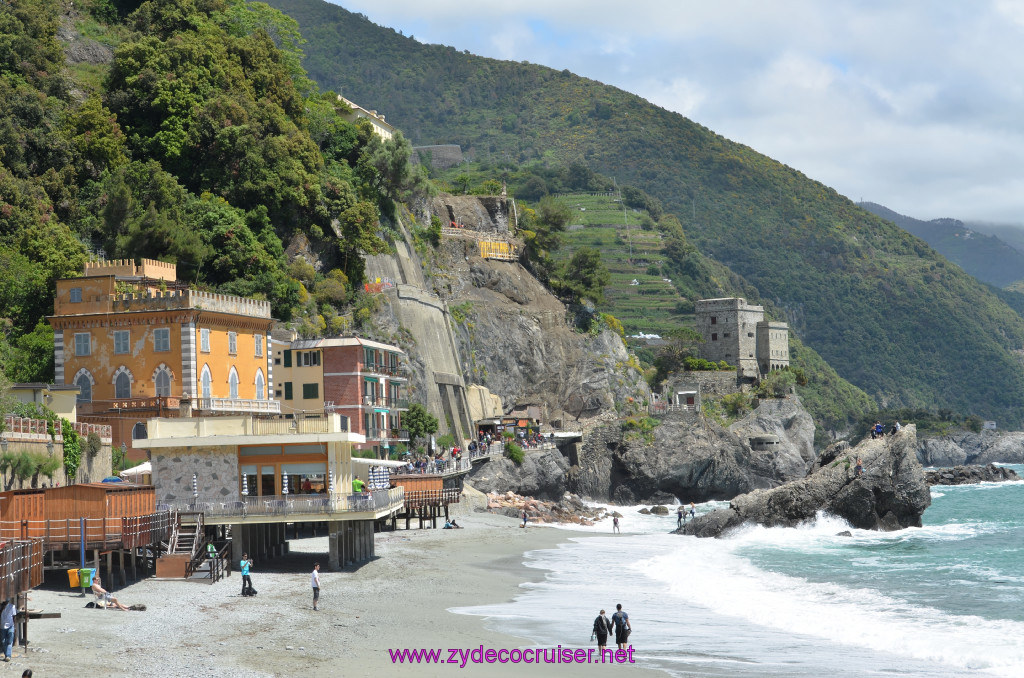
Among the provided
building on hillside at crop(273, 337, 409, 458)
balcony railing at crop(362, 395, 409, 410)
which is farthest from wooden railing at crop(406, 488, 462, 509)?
balcony railing at crop(362, 395, 409, 410)

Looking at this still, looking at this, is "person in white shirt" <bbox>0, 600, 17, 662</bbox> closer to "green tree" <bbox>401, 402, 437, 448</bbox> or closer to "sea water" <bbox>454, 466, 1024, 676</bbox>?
"sea water" <bbox>454, 466, 1024, 676</bbox>

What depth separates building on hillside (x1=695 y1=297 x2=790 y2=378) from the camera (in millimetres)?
119062

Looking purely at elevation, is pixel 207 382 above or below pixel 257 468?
above

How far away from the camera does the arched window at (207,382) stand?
4894 centimetres

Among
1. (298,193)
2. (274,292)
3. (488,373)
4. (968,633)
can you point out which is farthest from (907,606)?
(488,373)

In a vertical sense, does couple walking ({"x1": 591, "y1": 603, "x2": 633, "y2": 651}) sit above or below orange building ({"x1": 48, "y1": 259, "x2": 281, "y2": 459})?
below

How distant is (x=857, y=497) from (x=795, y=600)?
82.7ft

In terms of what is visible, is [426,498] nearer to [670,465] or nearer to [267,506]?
[267,506]

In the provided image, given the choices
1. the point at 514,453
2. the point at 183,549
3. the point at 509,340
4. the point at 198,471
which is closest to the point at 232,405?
the point at 198,471

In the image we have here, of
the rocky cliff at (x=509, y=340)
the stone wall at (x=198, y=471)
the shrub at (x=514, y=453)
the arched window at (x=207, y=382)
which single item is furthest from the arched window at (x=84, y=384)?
the shrub at (x=514, y=453)

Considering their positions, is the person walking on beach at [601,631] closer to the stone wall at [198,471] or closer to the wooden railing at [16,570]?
the wooden railing at [16,570]

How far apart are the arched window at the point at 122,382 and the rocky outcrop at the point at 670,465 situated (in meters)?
44.0

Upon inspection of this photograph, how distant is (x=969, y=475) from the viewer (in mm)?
121750

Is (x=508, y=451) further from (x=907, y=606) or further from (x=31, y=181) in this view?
(x=907, y=606)
